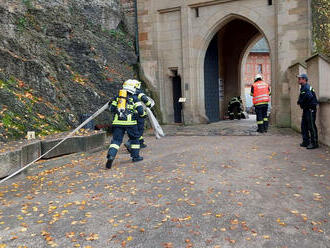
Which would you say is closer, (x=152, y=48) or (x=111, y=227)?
(x=111, y=227)

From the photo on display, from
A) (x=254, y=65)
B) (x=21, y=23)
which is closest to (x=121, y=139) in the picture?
(x=21, y=23)

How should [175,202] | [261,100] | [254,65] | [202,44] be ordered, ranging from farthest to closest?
1. [254,65]
2. [202,44]
3. [261,100]
4. [175,202]

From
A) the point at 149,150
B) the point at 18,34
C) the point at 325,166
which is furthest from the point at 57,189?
the point at 18,34

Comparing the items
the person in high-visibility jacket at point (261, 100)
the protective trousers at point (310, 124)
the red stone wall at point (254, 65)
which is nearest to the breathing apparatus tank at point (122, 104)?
the protective trousers at point (310, 124)

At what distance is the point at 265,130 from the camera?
12.5 m

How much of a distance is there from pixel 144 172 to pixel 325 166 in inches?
143

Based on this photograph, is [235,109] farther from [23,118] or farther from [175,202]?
[175,202]

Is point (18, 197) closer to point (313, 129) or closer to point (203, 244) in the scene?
point (203, 244)

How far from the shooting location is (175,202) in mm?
4945

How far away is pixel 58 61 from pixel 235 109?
11.3 m

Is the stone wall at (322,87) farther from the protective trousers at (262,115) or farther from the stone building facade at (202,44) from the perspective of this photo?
the stone building facade at (202,44)

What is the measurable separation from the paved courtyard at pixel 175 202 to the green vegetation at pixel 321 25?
641 cm

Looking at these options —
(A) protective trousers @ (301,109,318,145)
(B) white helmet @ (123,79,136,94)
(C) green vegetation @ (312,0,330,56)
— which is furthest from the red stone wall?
(B) white helmet @ (123,79,136,94)

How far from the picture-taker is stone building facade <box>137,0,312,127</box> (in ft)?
45.0
